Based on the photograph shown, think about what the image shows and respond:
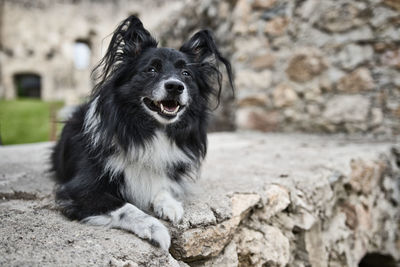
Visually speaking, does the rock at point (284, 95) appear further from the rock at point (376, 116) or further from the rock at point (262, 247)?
the rock at point (262, 247)

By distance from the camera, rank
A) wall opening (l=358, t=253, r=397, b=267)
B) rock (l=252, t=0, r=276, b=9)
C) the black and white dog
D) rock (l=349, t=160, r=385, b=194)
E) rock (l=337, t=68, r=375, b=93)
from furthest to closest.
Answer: rock (l=252, t=0, r=276, b=9)
rock (l=337, t=68, r=375, b=93)
wall opening (l=358, t=253, r=397, b=267)
rock (l=349, t=160, r=385, b=194)
the black and white dog

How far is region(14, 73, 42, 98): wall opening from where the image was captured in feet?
74.3

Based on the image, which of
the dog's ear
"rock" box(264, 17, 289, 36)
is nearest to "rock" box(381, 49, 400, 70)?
"rock" box(264, 17, 289, 36)

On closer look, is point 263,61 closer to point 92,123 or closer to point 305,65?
point 305,65

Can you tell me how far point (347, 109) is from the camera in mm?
3662

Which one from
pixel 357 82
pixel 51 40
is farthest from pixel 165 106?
pixel 51 40

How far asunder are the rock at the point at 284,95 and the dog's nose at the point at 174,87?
243 centimetres

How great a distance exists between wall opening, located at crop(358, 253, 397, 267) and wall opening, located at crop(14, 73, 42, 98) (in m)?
24.0

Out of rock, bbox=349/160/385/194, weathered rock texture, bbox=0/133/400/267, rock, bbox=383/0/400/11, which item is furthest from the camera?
rock, bbox=383/0/400/11

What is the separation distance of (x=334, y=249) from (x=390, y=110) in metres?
→ 1.88

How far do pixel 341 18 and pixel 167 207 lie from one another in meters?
3.14

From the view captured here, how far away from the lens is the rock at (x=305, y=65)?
3.81 m

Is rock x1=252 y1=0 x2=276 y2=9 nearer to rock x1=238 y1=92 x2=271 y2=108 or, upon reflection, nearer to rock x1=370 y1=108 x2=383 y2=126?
rock x1=238 y1=92 x2=271 y2=108

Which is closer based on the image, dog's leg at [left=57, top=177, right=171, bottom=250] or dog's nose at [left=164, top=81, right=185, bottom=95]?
dog's leg at [left=57, top=177, right=171, bottom=250]
